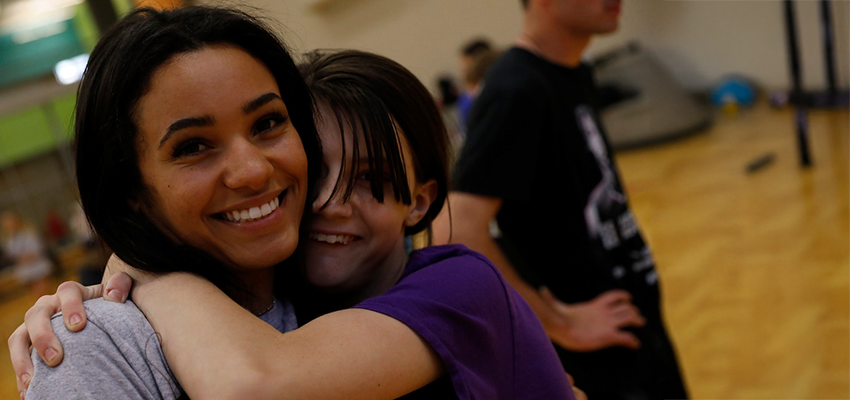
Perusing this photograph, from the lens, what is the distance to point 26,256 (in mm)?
9195

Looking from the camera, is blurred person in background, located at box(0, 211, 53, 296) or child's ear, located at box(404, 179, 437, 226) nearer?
child's ear, located at box(404, 179, 437, 226)

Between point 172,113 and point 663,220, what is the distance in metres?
5.39

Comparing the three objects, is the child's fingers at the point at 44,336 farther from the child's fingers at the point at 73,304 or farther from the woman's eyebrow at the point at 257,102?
the woman's eyebrow at the point at 257,102

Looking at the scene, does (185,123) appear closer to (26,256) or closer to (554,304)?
(554,304)

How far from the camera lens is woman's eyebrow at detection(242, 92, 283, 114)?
35.8 inches

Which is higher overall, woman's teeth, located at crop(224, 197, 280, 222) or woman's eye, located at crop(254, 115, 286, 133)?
woman's eye, located at crop(254, 115, 286, 133)

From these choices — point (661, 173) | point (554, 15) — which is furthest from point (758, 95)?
point (554, 15)

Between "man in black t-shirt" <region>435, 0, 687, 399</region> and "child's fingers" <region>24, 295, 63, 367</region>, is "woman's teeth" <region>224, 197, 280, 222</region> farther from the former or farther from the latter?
"man in black t-shirt" <region>435, 0, 687, 399</region>

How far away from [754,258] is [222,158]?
445 centimetres

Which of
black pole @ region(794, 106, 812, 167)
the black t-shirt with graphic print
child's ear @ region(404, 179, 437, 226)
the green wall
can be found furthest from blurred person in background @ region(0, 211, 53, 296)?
child's ear @ region(404, 179, 437, 226)

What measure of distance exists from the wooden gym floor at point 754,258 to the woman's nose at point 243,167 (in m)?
1.41

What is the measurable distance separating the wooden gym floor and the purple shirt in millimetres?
1458

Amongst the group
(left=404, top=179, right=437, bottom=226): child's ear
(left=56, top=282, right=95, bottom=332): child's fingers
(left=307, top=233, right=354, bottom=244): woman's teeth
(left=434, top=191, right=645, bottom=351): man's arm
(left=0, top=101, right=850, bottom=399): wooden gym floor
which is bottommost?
(left=0, top=101, right=850, bottom=399): wooden gym floor

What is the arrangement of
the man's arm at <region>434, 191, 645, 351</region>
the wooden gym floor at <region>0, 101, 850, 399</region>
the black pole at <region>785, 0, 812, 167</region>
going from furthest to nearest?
the black pole at <region>785, 0, 812, 167</region> < the wooden gym floor at <region>0, 101, 850, 399</region> < the man's arm at <region>434, 191, 645, 351</region>
